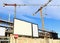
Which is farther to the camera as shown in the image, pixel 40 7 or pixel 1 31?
pixel 40 7

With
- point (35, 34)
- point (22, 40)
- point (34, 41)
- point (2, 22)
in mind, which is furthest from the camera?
point (2, 22)

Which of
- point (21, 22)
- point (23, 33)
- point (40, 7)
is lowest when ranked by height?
point (23, 33)

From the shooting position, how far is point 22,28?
85.1 feet

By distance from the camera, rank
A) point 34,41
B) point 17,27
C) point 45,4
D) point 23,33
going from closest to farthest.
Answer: point 34,41
point 17,27
point 23,33
point 45,4

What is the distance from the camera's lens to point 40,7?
72125mm

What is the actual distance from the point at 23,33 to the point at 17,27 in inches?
88.8

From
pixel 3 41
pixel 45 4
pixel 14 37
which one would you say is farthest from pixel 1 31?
pixel 45 4

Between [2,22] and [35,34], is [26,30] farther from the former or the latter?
[2,22]

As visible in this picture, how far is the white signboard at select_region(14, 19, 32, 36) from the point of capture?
24.2 meters

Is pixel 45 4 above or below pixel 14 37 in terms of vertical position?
above

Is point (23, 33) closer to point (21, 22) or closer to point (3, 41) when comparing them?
point (21, 22)

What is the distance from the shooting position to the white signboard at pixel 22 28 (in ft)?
79.5

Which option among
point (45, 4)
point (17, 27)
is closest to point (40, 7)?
point (45, 4)

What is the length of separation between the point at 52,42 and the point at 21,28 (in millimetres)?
6190
